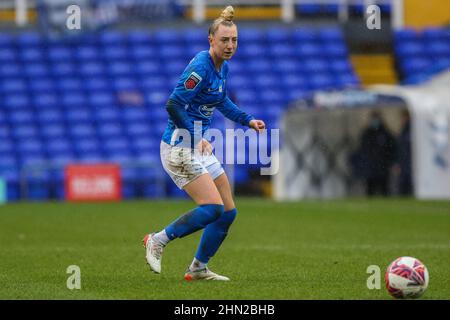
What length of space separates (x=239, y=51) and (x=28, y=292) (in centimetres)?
2305

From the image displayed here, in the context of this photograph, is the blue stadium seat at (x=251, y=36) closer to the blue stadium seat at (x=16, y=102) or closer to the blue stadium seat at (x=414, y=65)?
the blue stadium seat at (x=414, y=65)

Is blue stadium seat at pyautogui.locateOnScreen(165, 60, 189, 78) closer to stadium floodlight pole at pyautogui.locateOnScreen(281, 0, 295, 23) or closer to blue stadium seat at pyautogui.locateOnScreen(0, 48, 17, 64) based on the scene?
stadium floodlight pole at pyautogui.locateOnScreen(281, 0, 295, 23)

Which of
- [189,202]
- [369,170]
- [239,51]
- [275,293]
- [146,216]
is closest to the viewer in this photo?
[275,293]

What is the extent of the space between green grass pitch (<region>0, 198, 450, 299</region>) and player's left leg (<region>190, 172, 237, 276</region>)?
272 millimetres

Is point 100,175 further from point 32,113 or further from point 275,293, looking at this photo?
point 275,293

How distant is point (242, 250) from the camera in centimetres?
1255

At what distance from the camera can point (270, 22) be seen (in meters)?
31.6

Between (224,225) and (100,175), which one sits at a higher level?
(224,225)

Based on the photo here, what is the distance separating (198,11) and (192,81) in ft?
72.8

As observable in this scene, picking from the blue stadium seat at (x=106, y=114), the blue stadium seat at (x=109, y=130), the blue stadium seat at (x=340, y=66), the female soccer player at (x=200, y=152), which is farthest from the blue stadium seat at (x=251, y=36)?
the female soccer player at (x=200, y=152)

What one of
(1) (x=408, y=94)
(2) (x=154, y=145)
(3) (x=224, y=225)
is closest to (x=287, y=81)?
(2) (x=154, y=145)

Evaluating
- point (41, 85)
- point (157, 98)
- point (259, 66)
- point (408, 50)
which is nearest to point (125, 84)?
point (157, 98)

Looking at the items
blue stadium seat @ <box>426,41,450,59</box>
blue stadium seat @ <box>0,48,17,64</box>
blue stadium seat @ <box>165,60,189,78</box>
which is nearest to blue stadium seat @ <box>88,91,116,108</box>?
blue stadium seat @ <box>165,60,189,78</box>

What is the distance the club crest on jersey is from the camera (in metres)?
8.77
